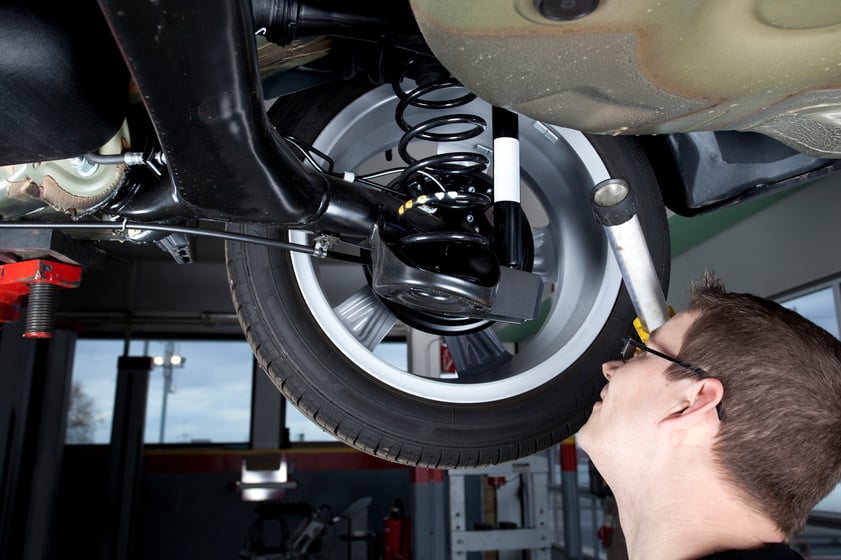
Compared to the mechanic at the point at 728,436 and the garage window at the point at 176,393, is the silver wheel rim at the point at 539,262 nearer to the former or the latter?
the mechanic at the point at 728,436

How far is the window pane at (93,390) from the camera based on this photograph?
8.41 metres

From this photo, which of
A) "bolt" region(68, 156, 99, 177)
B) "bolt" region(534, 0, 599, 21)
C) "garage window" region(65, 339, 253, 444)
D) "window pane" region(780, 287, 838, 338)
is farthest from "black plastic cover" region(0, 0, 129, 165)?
"garage window" region(65, 339, 253, 444)

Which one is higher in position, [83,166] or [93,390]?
[93,390]

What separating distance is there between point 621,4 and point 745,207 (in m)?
3.52

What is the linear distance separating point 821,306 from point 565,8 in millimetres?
3691

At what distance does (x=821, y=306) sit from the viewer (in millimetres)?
3646

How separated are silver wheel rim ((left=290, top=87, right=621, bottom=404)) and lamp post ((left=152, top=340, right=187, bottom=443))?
627 centimetres

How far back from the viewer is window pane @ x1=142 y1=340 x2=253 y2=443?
8.76 metres

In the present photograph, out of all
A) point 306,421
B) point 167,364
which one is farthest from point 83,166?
point 167,364

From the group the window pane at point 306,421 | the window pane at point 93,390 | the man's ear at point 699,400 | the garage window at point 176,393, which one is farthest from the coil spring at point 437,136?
the window pane at point 93,390

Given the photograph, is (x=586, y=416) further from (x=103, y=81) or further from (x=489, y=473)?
(x=489, y=473)

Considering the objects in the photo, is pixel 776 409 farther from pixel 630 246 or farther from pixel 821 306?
pixel 821 306

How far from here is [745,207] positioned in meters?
3.72

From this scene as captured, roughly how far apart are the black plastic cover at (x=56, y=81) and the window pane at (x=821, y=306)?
3603 mm
